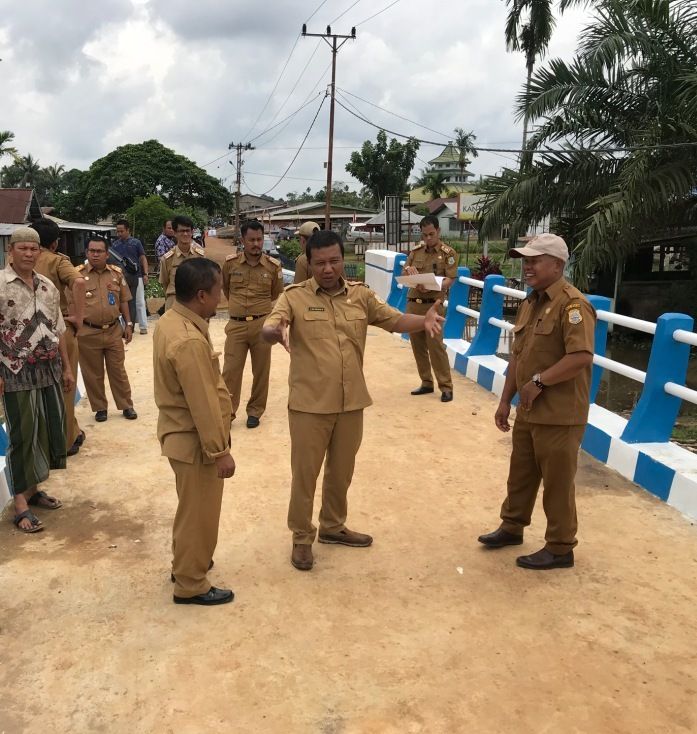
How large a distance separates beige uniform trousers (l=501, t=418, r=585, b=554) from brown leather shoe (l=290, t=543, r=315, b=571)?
108 centimetres

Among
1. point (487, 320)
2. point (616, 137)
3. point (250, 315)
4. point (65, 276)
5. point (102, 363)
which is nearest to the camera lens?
point (65, 276)

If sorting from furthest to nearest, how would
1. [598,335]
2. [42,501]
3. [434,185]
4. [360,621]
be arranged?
1. [434,185]
2. [598,335]
3. [42,501]
4. [360,621]

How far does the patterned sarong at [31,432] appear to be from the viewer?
13.3ft

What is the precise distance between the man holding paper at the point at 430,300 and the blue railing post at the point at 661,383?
7.07 ft

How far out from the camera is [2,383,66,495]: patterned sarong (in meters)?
4.04

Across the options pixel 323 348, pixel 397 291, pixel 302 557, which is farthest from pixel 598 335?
pixel 397 291

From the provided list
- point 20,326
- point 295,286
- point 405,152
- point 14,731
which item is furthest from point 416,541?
point 405,152

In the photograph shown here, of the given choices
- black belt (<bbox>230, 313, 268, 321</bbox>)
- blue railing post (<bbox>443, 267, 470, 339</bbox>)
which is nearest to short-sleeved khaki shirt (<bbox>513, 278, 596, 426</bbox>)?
black belt (<bbox>230, 313, 268, 321</bbox>)

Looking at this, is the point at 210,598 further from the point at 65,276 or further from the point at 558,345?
the point at 65,276

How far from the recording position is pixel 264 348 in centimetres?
606

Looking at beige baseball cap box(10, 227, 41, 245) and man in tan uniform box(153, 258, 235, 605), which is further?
beige baseball cap box(10, 227, 41, 245)

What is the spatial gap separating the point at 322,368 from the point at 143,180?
46026mm

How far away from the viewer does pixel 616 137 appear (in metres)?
13.1

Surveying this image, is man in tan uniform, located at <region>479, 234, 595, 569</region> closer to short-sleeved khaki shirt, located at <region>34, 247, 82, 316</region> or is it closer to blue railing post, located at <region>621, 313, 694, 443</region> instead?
blue railing post, located at <region>621, 313, 694, 443</region>
